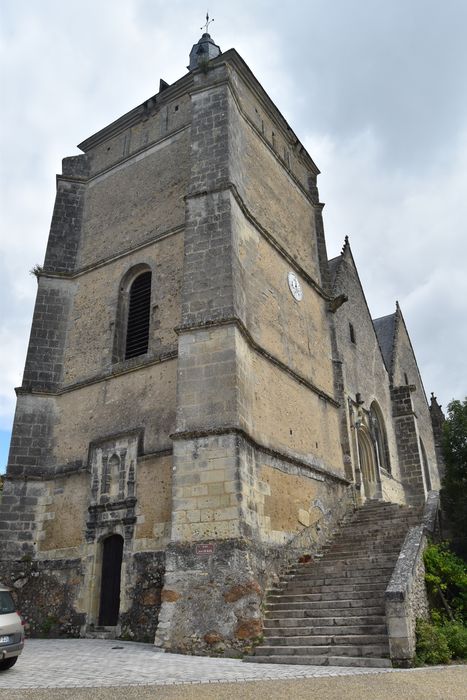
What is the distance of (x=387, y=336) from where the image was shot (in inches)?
843

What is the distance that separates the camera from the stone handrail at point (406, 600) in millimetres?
6648

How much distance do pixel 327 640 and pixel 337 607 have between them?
0.87 meters

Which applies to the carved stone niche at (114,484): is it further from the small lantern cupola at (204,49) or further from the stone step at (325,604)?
the small lantern cupola at (204,49)

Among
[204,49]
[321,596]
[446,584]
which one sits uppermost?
[204,49]

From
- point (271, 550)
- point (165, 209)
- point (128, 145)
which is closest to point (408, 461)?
point (271, 550)

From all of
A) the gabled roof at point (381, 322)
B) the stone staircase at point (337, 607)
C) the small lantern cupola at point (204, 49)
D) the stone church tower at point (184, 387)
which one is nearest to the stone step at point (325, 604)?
the stone staircase at point (337, 607)

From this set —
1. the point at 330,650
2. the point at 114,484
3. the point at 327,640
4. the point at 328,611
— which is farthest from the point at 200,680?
the point at 114,484

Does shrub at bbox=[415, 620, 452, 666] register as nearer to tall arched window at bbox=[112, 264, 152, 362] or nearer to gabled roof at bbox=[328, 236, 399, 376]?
tall arched window at bbox=[112, 264, 152, 362]

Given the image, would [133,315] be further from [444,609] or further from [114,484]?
[444,609]

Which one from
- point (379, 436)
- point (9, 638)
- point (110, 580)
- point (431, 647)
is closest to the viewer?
point (9, 638)

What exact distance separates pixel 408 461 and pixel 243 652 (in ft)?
38.4

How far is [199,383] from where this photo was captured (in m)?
9.78

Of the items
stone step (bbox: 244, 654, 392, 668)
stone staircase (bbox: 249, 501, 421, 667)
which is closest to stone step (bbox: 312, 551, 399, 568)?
stone staircase (bbox: 249, 501, 421, 667)

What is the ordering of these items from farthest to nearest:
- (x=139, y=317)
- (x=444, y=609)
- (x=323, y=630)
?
1. (x=139, y=317)
2. (x=444, y=609)
3. (x=323, y=630)
